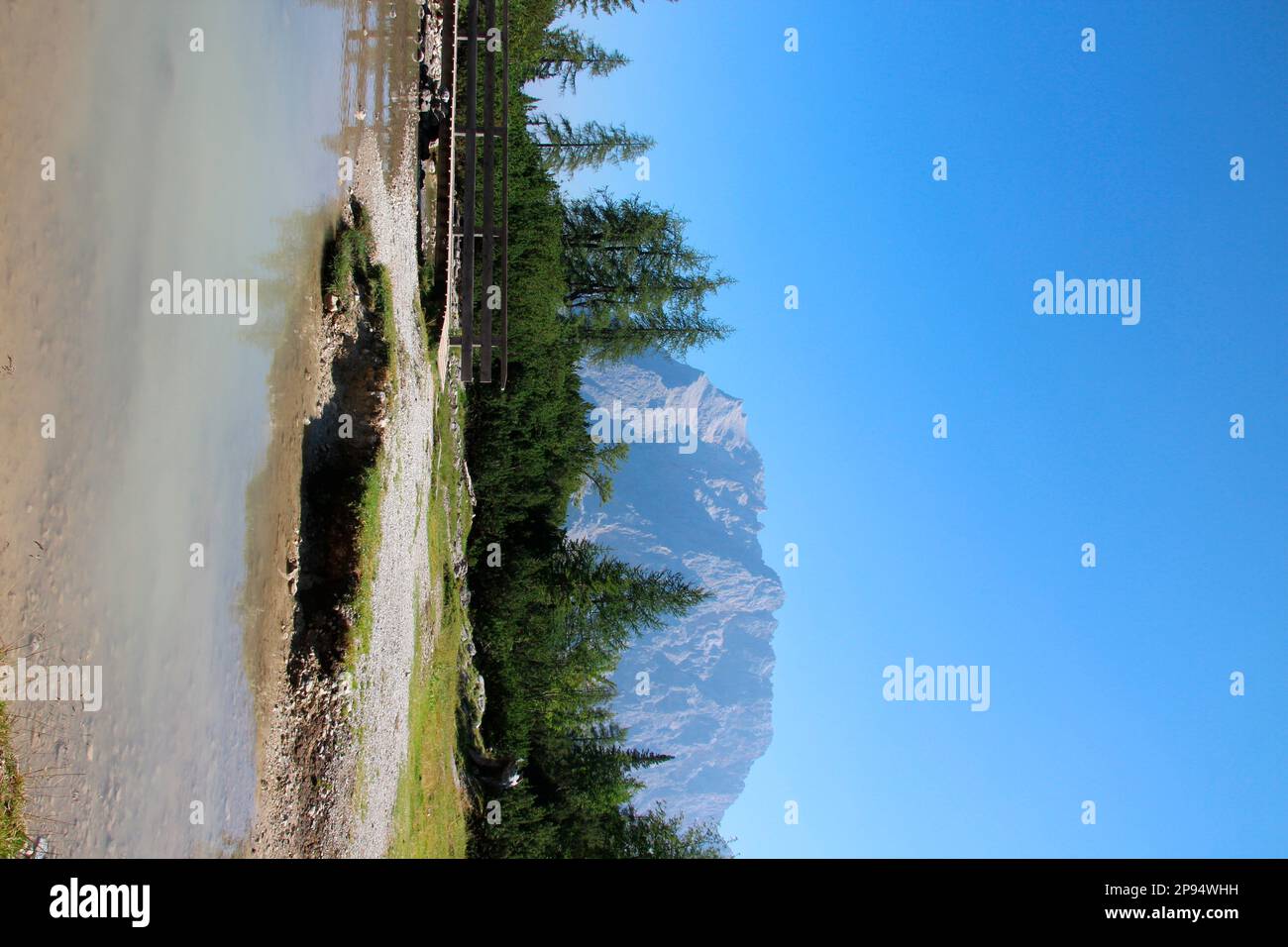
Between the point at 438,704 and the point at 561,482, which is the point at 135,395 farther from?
the point at 561,482

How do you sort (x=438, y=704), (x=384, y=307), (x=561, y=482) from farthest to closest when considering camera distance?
(x=561, y=482)
(x=438, y=704)
(x=384, y=307)

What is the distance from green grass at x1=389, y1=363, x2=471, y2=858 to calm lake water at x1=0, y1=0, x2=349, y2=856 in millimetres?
9882

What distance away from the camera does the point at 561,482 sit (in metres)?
44.0

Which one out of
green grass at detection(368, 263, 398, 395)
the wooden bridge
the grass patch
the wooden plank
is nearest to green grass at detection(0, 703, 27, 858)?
the grass patch

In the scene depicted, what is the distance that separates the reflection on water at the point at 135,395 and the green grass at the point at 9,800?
16.0 inches

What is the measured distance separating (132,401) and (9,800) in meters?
6.39

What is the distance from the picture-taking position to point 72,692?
12.3 metres

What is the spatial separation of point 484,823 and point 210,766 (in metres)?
20.4

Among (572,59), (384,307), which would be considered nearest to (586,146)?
(572,59)

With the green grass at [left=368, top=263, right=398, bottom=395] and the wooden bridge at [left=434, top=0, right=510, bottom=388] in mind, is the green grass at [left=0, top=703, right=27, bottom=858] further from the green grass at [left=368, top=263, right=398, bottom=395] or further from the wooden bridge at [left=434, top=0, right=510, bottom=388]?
the wooden bridge at [left=434, top=0, right=510, bottom=388]

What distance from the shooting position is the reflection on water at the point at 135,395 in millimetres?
11922

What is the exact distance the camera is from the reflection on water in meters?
11.9

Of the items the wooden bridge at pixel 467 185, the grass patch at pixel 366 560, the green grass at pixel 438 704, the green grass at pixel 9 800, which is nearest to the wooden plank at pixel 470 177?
the wooden bridge at pixel 467 185
